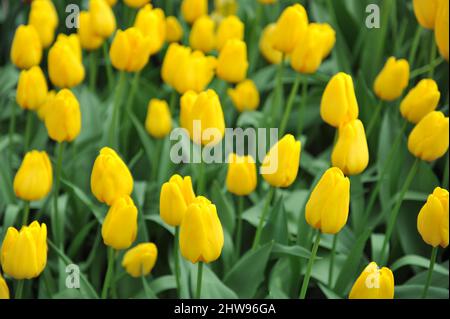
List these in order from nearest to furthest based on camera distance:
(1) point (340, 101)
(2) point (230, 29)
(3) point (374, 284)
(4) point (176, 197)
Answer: (3) point (374, 284)
(4) point (176, 197)
(1) point (340, 101)
(2) point (230, 29)

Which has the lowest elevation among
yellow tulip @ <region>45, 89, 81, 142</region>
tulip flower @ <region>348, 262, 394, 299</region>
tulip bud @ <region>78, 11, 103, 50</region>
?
tulip flower @ <region>348, 262, 394, 299</region>

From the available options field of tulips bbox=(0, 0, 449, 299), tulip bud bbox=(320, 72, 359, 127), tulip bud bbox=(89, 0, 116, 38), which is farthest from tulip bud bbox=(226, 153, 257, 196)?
tulip bud bbox=(89, 0, 116, 38)

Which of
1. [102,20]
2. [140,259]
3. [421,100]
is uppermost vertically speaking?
[102,20]

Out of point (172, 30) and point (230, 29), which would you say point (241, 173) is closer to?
point (230, 29)

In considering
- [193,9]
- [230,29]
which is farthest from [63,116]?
[193,9]

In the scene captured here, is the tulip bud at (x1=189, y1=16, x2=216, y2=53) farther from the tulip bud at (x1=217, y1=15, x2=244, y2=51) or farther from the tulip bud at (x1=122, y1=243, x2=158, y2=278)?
the tulip bud at (x1=122, y1=243, x2=158, y2=278)

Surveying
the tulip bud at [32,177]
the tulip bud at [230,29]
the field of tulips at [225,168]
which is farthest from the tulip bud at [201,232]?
the tulip bud at [230,29]

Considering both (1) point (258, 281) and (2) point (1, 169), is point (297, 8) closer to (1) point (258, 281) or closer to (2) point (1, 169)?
(1) point (258, 281)
